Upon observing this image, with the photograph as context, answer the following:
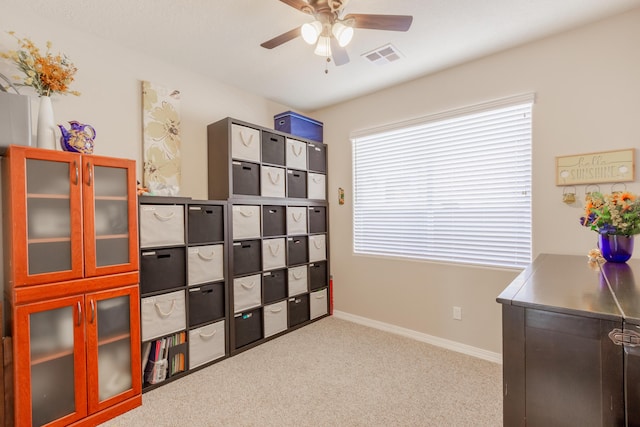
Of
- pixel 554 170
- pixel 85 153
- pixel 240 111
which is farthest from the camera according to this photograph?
pixel 240 111

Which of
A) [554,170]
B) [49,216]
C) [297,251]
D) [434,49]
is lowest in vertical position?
[297,251]

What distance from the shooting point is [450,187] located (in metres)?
2.85

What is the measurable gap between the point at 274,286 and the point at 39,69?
2.42 metres

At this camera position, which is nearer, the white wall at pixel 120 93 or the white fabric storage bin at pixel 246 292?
the white wall at pixel 120 93

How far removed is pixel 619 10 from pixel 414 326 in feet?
9.63

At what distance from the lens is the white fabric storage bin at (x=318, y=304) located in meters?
3.52

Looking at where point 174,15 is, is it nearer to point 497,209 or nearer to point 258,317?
point 258,317

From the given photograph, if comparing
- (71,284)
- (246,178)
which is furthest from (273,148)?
(71,284)

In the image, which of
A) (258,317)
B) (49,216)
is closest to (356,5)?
(49,216)

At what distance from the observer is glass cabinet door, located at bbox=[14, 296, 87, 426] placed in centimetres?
160

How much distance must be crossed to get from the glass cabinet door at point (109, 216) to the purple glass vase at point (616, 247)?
9.28 feet

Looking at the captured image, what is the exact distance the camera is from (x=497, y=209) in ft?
8.53

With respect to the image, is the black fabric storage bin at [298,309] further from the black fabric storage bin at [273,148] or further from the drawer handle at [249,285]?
the black fabric storage bin at [273,148]

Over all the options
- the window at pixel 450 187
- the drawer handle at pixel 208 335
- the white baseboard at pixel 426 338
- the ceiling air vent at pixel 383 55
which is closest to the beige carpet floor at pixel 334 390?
the white baseboard at pixel 426 338
